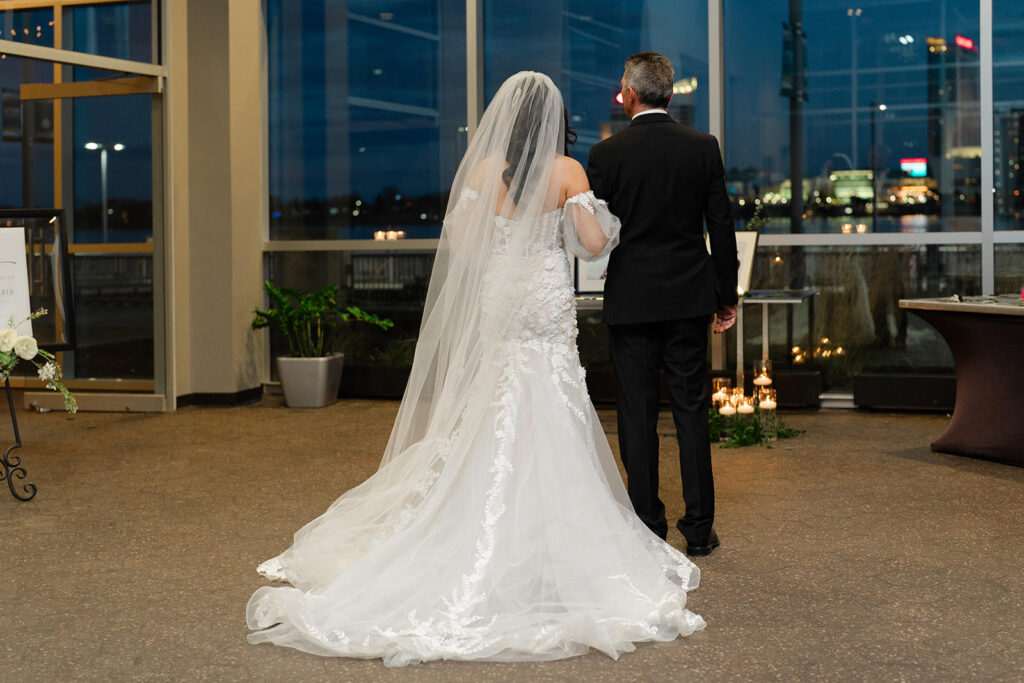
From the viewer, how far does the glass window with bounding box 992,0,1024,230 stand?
737cm

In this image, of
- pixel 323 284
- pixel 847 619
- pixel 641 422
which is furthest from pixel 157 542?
pixel 323 284

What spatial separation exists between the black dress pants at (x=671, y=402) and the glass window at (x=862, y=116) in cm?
421

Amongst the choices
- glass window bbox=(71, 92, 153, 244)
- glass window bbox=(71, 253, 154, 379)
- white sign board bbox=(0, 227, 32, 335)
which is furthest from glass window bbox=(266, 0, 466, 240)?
white sign board bbox=(0, 227, 32, 335)

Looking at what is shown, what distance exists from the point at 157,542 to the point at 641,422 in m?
1.88

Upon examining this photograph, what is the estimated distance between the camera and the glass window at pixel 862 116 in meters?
7.52

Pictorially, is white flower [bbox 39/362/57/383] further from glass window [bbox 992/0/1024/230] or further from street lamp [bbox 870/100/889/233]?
glass window [bbox 992/0/1024/230]

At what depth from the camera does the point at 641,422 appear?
3916 millimetres

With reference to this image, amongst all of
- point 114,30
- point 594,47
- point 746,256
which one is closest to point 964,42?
point 746,256

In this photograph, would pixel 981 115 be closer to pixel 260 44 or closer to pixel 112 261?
pixel 260 44

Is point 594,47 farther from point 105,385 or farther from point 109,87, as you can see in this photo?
point 105,385

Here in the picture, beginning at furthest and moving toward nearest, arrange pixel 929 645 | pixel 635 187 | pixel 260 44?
1. pixel 260 44
2. pixel 635 187
3. pixel 929 645

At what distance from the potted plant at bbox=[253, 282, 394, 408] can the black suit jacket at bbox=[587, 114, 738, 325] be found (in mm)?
4549

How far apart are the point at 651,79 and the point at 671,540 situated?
1658mm

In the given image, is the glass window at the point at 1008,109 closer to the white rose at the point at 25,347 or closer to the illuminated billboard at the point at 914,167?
the illuminated billboard at the point at 914,167
